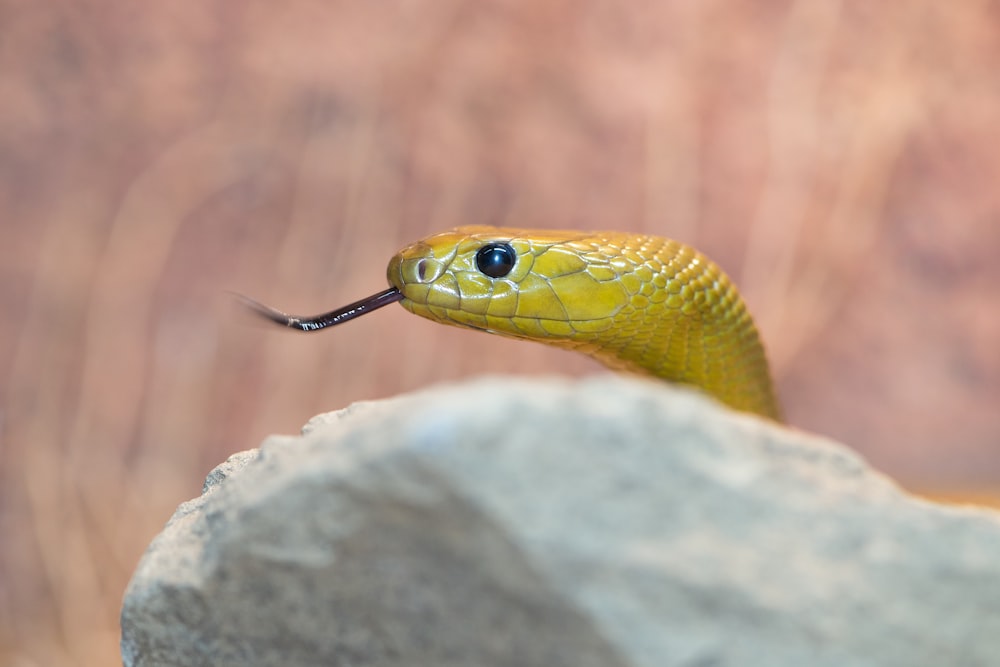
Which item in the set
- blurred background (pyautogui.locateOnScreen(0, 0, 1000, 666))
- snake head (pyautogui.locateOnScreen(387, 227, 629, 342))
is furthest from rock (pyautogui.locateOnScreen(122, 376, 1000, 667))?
blurred background (pyautogui.locateOnScreen(0, 0, 1000, 666))

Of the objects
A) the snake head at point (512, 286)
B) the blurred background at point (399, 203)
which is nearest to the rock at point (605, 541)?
the snake head at point (512, 286)

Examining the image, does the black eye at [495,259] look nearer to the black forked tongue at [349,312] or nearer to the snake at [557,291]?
the snake at [557,291]

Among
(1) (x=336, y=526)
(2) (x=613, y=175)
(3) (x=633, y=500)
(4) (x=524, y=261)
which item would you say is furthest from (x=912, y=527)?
(2) (x=613, y=175)

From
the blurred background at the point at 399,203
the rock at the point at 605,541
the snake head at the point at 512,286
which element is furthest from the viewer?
the blurred background at the point at 399,203

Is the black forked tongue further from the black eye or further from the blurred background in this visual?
the blurred background

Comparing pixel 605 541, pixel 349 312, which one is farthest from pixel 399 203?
pixel 605 541

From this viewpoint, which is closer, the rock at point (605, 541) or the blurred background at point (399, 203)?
the rock at point (605, 541)

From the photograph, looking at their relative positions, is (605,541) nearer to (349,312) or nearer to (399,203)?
(349,312)

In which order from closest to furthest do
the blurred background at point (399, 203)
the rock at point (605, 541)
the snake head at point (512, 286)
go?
the rock at point (605, 541)
the snake head at point (512, 286)
the blurred background at point (399, 203)
